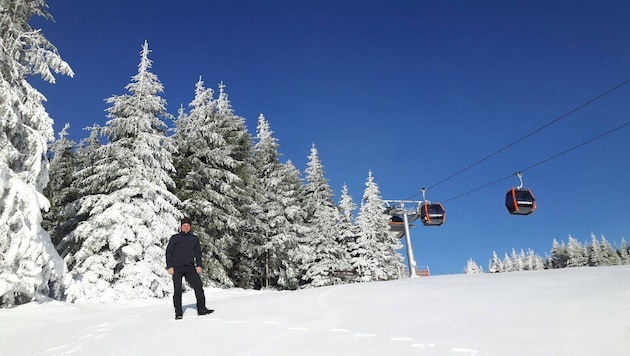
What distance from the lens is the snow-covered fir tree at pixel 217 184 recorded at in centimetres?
2091

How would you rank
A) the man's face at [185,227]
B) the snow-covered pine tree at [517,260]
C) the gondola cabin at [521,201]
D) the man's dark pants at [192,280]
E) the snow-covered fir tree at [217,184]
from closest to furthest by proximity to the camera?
1. the man's dark pants at [192,280]
2. the man's face at [185,227]
3. the snow-covered fir tree at [217,184]
4. the gondola cabin at [521,201]
5. the snow-covered pine tree at [517,260]

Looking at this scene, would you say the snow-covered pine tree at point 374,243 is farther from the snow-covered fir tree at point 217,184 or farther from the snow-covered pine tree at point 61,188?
the snow-covered pine tree at point 61,188

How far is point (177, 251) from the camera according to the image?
26.9 feet

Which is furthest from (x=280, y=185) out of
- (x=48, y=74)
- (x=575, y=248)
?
(x=575, y=248)

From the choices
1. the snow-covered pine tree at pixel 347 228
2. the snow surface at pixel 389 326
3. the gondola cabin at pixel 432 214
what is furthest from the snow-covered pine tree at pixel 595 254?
the snow surface at pixel 389 326

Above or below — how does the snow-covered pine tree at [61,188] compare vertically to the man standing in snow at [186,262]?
above

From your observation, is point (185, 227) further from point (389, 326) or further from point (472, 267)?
point (472, 267)

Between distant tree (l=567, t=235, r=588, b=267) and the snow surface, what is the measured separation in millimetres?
103159

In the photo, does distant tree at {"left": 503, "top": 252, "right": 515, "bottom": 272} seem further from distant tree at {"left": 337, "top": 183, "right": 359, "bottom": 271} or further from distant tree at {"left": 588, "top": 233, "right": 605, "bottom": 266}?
distant tree at {"left": 337, "top": 183, "right": 359, "bottom": 271}

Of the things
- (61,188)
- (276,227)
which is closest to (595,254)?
(276,227)

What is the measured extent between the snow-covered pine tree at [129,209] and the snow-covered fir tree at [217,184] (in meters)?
2.75

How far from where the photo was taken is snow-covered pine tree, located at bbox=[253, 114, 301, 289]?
2825 centimetres

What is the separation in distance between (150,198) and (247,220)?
9.23 metres

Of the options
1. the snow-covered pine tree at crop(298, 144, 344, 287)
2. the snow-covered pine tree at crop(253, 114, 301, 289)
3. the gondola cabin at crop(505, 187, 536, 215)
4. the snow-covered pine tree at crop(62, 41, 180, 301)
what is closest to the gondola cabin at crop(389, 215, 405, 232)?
the snow-covered pine tree at crop(298, 144, 344, 287)
